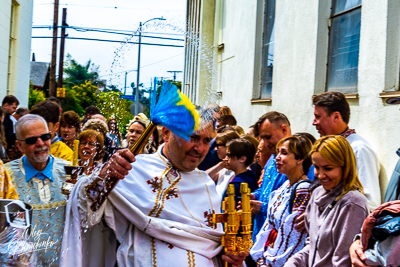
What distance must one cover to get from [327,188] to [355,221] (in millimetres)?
329

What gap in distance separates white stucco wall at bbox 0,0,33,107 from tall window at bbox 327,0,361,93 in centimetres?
905

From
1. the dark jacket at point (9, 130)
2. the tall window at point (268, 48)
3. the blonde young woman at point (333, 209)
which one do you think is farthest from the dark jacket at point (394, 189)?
the dark jacket at point (9, 130)

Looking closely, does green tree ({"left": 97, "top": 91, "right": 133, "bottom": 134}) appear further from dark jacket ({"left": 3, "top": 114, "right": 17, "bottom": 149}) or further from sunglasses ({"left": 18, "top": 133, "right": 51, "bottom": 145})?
A: dark jacket ({"left": 3, "top": 114, "right": 17, "bottom": 149})

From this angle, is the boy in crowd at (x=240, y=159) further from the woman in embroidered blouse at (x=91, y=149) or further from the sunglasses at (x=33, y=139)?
the sunglasses at (x=33, y=139)

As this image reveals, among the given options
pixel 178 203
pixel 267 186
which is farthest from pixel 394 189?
pixel 178 203

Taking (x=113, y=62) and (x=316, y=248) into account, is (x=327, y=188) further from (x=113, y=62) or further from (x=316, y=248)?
(x=113, y=62)

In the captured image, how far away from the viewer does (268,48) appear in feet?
31.0

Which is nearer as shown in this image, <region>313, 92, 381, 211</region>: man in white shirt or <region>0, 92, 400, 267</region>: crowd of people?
<region>0, 92, 400, 267</region>: crowd of people

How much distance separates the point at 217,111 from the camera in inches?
123

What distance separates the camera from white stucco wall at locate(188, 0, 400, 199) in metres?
5.37

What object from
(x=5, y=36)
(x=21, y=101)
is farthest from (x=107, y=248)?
(x=21, y=101)

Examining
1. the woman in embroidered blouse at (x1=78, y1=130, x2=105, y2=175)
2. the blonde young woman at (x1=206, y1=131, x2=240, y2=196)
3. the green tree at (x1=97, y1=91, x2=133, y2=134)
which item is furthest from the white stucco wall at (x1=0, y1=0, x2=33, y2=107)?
the green tree at (x1=97, y1=91, x2=133, y2=134)

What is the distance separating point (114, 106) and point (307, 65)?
5.31m

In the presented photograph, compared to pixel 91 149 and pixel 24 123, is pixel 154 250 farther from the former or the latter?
pixel 24 123
